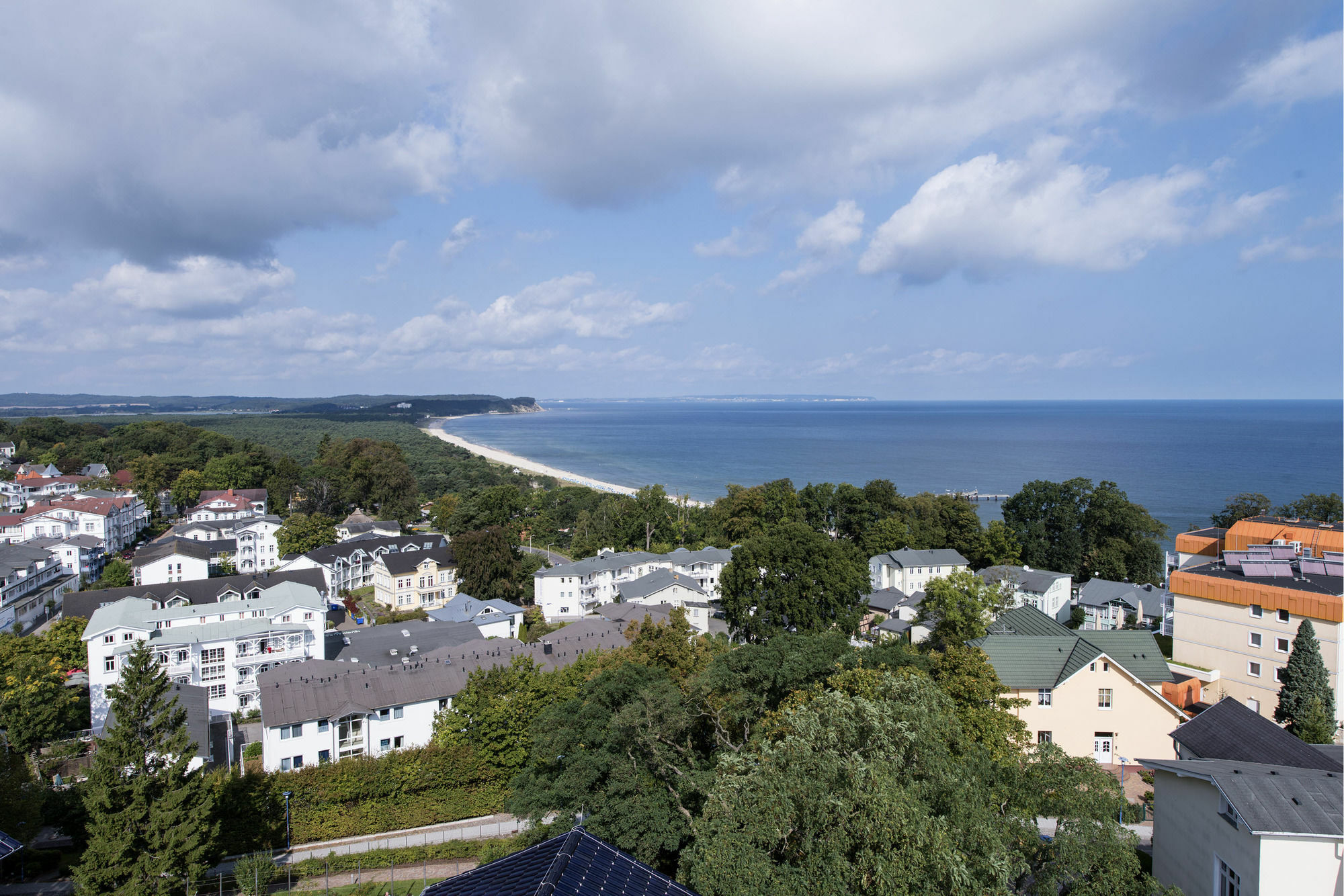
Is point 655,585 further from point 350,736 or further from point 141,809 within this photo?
point 141,809

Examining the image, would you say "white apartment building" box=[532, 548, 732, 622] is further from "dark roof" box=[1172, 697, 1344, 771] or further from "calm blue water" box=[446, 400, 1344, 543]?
"calm blue water" box=[446, 400, 1344, 543]

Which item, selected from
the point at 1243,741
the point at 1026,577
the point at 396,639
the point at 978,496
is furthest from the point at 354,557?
the point at 978,496

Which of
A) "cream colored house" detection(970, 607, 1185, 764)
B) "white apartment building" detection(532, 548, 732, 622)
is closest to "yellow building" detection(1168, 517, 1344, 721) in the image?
"cream colored house" detection(970, 607, 1185, 764)

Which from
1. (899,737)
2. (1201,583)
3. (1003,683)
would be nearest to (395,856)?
(899,737)

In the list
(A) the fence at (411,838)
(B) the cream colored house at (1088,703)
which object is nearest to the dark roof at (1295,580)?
(B) the cream colored house at (1088,703)

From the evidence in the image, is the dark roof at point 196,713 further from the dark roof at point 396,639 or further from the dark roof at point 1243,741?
the dark roof at point 1243,741

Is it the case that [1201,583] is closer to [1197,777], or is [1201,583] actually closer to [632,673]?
[1197,777]

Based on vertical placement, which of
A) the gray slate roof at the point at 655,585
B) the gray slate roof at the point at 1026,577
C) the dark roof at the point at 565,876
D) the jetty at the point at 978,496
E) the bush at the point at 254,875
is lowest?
the jetty at the point at 978,496
